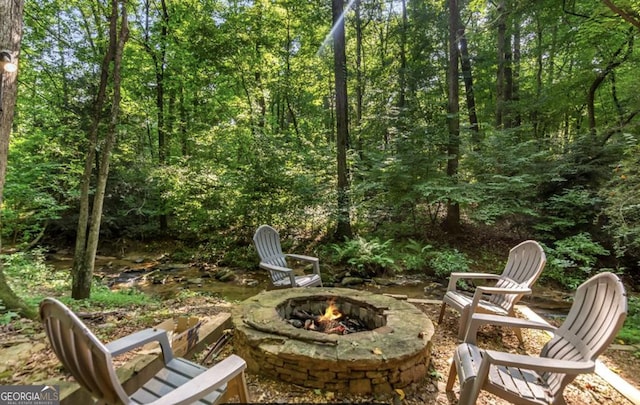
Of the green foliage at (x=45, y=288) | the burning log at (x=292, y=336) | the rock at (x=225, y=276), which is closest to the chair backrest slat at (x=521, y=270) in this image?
the burning log at (x=292, y=336)

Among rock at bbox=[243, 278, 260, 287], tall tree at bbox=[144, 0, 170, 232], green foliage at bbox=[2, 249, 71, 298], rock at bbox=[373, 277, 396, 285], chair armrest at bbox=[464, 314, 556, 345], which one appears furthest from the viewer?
tall tree at bbox=[144, 0, 170, 232]

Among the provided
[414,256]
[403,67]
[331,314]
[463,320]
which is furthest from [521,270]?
[403,67]

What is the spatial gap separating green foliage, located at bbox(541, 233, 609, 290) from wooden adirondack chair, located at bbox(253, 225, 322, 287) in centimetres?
446

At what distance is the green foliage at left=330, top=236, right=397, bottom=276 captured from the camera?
5.96m

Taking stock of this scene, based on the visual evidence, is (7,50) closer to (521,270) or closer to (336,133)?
(521,270)

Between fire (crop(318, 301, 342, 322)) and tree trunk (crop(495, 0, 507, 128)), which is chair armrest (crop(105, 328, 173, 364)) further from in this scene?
tree trunk (crop(495, 0, 507, 128))

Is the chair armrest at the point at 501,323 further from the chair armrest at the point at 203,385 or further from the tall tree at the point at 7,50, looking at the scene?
the tall tree at the point at 7,50

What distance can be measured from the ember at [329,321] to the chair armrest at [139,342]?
3.59 feet

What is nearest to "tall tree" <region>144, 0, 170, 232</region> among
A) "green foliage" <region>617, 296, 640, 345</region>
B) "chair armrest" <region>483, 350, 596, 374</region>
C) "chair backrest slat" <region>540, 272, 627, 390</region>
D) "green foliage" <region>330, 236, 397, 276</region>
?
"green foliage" <region>330, 236, 397, 276</region>

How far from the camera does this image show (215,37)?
8.64 meters

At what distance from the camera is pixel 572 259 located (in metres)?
5.67

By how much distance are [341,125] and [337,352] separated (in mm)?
5736

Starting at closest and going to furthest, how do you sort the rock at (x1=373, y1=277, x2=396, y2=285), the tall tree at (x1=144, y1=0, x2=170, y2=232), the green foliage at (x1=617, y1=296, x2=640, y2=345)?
the green foliage at (x1=617, y1=296, x2=640, y2=345)
the rock at (x1=373, y1=277, x2=396, y2=285)
the tall tree at (x1=144, y1=0, x2=170, y2=232)

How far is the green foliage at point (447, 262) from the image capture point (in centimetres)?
591
